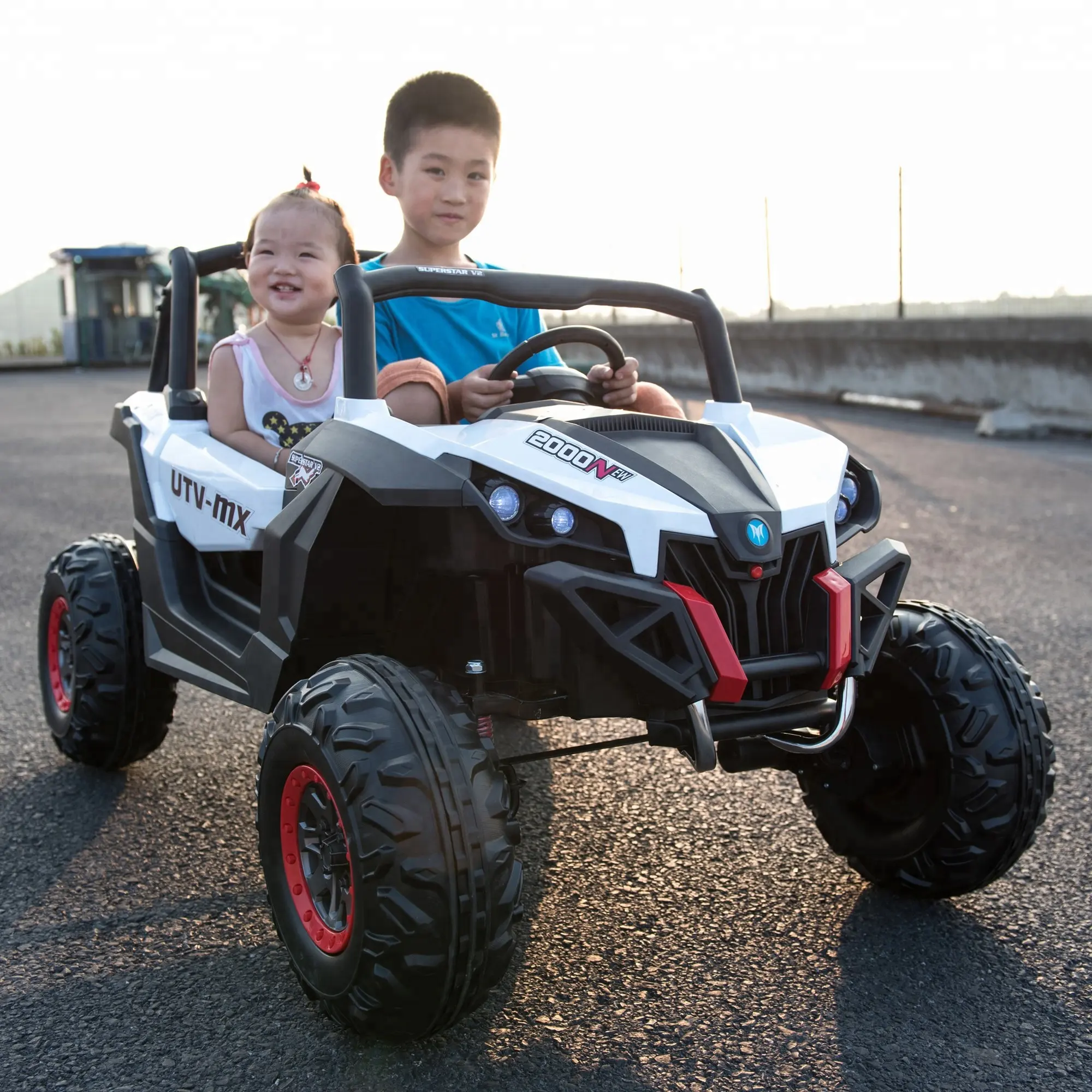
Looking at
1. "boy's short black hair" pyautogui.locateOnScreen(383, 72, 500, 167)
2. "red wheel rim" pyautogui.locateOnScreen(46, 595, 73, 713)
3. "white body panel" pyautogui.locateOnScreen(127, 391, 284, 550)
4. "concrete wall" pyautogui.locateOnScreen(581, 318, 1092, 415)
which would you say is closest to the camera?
"white body panel" pyautogui.locateOnScreen(127, 391, 284, 550)

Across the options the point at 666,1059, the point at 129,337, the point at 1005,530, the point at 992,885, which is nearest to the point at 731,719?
the point at 666,1059

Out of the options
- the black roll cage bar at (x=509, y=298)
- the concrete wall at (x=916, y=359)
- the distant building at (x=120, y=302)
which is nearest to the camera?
the black roll cage bar at (x=509, y=298)

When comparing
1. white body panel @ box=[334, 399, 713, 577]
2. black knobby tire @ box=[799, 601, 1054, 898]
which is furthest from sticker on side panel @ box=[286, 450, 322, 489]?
black knobby tire @ box=[799, 601, 1054, 898]

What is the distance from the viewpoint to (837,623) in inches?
90.6

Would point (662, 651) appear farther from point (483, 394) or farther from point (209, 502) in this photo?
point (209, 502)

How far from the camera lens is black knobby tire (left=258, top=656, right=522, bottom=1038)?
2.10m

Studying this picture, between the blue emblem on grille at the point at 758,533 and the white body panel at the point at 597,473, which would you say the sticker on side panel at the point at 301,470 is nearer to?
the white body panel at the point at 597,473

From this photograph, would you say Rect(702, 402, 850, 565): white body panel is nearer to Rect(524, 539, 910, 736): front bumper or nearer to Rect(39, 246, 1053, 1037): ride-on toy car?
Rect(39, 246, 1053, 1037): ride-on toy car

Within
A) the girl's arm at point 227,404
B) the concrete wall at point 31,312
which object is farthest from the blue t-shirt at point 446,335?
the concrete wall at point 31,312

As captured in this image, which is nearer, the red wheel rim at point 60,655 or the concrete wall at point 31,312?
the red wheel rim at point 60,655

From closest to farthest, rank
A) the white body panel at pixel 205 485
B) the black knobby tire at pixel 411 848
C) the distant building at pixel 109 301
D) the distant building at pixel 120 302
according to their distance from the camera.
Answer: the black knobby tire at pixel 411 848 → the white body panel at pixel 205 485 → the distant building at pixel 120 302 → the distant building at pixel 109 301

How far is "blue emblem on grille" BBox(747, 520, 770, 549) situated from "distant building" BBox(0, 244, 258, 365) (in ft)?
88.5

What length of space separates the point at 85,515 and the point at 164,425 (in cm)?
512

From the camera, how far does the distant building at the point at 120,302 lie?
2873cm
